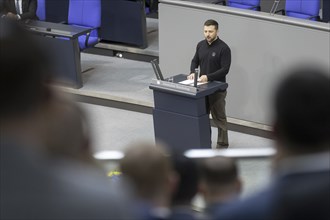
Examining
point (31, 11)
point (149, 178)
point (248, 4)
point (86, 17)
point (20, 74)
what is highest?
point (20, 74)

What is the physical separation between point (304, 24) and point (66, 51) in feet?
12.1

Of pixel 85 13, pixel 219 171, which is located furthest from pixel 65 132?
pixel 85 13

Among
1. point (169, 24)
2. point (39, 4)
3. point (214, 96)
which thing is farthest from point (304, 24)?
point (39, 4)

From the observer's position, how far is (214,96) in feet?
30.2

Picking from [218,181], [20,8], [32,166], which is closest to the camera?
[32,166]

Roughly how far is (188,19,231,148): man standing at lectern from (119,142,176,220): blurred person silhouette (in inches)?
275

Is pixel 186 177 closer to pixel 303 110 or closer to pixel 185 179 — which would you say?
pixel 185 179

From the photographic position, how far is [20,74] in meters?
1.47

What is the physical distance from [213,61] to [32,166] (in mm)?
7720

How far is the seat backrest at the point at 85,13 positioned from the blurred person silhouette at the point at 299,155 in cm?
1014

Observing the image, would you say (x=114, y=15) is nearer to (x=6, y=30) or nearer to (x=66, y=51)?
(x=66, y=51)

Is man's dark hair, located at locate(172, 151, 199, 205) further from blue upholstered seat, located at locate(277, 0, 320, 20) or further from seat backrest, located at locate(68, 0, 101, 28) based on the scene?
seat backrest, located at locate(68, 0, 101, 28)

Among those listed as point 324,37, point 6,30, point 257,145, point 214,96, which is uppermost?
point 6,30

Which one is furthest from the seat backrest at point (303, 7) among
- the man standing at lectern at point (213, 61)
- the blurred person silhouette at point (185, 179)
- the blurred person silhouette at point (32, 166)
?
the blurred person silhouette at point (32, 166)
